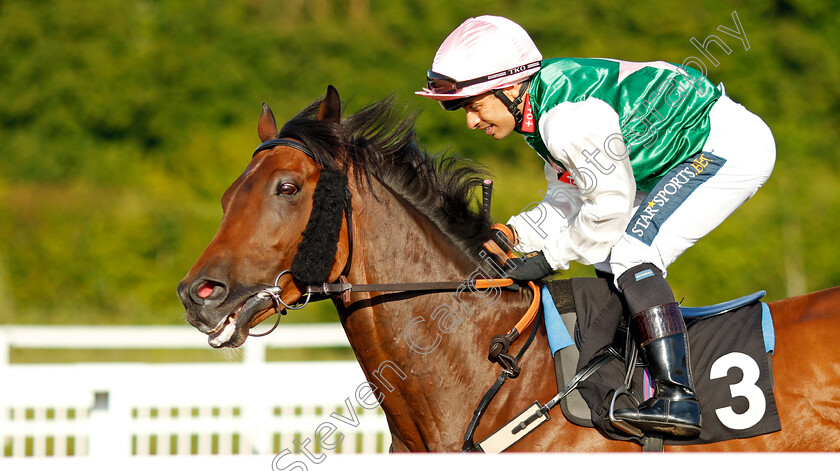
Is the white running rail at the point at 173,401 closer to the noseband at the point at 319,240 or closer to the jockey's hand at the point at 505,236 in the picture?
the jockey's hand at the point at 505,236

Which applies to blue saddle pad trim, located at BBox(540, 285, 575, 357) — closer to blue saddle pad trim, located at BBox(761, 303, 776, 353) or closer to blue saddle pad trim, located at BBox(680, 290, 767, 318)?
blue saddle pad trim, located at BBox(680, 290, 767, 318)

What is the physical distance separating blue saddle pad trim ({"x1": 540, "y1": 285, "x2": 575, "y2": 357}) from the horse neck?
0.46 feet

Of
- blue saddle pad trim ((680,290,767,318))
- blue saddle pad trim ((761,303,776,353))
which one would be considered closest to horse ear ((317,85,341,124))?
blue saddle pad trim ((680,290,767,318))

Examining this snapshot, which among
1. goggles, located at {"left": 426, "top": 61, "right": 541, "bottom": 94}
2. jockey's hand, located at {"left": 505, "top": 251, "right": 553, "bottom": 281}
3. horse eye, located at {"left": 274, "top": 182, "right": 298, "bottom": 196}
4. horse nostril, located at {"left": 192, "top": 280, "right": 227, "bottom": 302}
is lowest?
horse nostril, located at {"left": 192, "top": 280, "right": 227, "bottom": 302}

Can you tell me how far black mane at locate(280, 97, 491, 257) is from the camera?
2754 millimetres

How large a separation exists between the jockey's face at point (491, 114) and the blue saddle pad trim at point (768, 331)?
3.40 feet

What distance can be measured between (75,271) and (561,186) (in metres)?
9.54

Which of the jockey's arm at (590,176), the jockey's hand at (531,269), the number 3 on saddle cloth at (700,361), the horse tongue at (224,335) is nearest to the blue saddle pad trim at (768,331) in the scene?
the number 3 on saddle cloth at (700,361)

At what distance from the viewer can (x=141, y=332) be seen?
6023 millimetres

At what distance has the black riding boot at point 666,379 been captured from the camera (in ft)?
8.02

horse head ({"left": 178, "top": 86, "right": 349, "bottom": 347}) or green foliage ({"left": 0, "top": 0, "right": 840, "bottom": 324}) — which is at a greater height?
green foliage ({"left": 0, "top": 0, "right": 840, "bottom": 324})

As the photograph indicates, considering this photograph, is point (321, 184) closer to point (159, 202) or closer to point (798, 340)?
point (798, 340)

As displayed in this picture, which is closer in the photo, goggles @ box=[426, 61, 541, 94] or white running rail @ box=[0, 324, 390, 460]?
goggles @ box=[426, 61, 541, 94]

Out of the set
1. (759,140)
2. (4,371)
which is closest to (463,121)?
(4,371)
